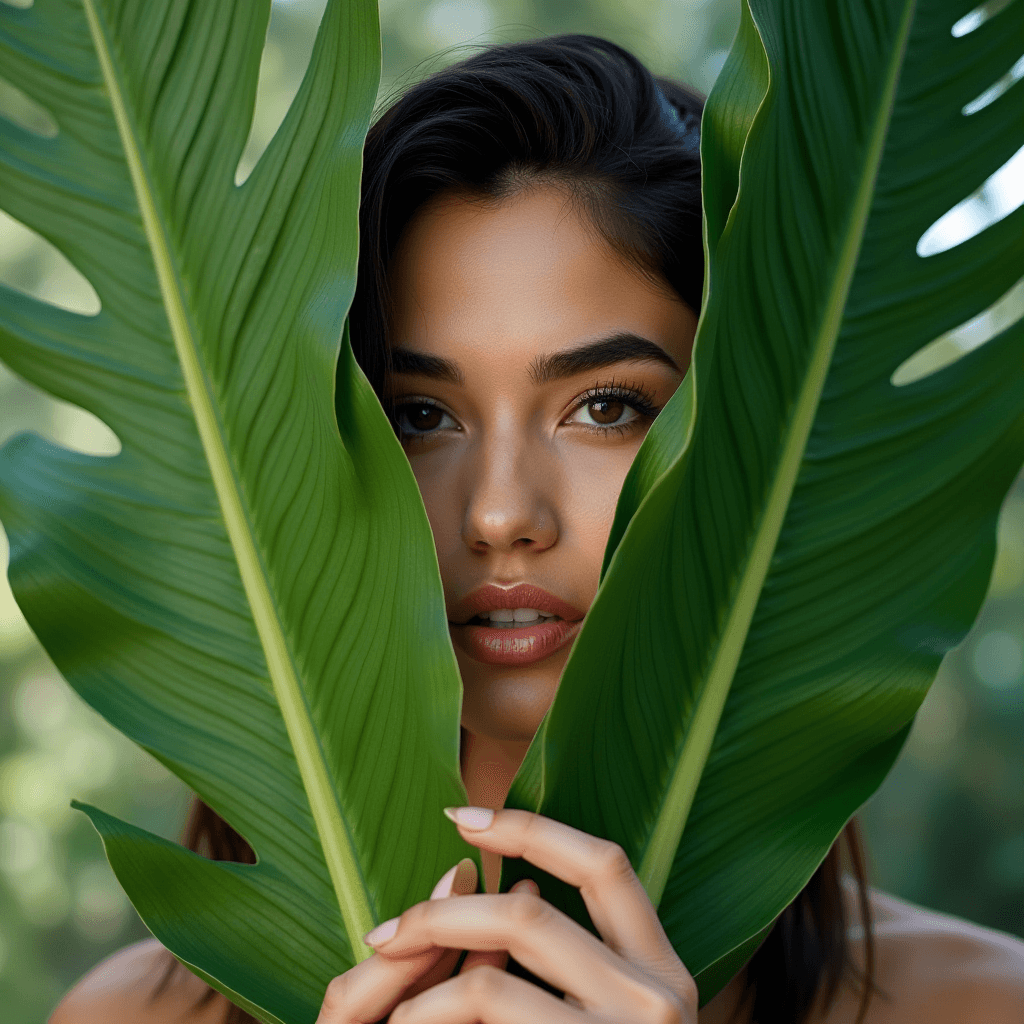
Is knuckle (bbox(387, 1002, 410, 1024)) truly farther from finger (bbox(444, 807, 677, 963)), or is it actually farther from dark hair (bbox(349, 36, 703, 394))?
dark hair (bbox(349, 36, 703, 394))

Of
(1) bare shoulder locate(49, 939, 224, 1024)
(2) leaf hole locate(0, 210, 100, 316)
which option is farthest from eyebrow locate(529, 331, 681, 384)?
(2) leaf hole locate(0, 210, 100, 316)

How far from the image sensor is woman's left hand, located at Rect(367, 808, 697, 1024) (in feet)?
2.00

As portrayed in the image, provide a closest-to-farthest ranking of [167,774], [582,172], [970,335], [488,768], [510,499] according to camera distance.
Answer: [510,499] → [582,172] → [488,768] → [970,335] → [167,774]

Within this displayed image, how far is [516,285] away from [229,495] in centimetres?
40

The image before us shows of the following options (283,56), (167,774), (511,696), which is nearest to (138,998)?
(511,696)

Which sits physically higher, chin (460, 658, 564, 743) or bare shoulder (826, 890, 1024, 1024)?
chin (460, 658, 564, 743)

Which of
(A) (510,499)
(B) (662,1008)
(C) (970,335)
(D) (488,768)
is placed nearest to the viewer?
(B) (662,1008)

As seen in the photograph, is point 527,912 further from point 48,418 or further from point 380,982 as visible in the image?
point 48,418

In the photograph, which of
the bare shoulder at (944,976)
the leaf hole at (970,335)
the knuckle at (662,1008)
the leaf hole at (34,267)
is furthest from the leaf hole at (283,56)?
the knuckle at (662,1008)

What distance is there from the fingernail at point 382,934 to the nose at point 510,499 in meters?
0.38

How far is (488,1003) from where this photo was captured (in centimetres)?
62

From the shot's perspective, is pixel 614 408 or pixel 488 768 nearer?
pixel 614 408

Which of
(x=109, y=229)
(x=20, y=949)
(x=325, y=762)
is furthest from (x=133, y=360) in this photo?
(x=20, y=949)

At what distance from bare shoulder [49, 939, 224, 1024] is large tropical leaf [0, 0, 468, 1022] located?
78cm
